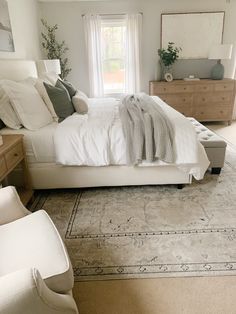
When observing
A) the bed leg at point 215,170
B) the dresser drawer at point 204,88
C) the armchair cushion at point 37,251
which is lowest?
the bed leg at point 215,170

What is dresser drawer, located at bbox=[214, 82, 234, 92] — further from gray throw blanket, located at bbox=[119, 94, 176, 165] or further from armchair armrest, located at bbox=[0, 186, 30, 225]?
armchair armrest, located at bbox=[0, 186, 30, 225]

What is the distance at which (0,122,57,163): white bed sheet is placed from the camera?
2.36m

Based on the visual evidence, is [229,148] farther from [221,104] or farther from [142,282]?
[142,282]

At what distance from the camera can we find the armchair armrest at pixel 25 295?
2.69ft

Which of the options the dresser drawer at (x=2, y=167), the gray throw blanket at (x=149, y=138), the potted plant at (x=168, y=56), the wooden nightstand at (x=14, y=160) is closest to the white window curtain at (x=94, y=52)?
the potted plant at (x=168, y=56)

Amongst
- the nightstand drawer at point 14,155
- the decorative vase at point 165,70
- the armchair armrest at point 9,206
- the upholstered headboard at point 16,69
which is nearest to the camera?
the armchair armrest at point 9,206

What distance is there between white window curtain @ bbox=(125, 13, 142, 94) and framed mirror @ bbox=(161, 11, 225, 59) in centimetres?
48

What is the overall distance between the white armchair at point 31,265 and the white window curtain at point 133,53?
158 inches

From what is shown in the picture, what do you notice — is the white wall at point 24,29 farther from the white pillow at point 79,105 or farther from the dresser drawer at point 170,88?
the dresser drawer at point 170,88

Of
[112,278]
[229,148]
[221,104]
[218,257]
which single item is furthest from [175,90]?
[112,278]

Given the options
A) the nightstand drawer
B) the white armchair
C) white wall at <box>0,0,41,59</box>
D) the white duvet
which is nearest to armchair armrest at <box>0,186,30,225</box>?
the white armchair

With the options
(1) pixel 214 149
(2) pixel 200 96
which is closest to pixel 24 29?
(2) pixel 200 96

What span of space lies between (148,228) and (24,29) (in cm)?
356

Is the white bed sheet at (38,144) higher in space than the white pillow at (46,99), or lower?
lower
